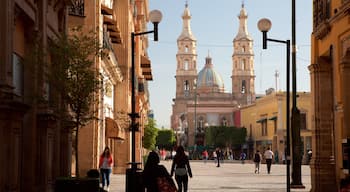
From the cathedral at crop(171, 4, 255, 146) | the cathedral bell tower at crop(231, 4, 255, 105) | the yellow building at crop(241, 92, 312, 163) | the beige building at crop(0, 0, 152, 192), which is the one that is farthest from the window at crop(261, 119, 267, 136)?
the beige building at crop(0, 0, 152, 192)

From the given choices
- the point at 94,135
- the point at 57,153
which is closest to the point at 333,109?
the point at 57,153

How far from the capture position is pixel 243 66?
170 meters

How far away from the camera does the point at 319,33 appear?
22.4 meters

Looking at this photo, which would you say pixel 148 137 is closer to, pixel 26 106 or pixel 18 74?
pixel 18 74

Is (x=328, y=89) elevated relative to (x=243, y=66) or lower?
lower

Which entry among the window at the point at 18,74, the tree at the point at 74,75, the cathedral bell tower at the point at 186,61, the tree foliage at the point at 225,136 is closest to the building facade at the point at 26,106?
the window at the point at 18,74

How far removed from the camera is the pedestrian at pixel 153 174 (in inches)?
514

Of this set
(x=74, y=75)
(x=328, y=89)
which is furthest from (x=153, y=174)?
(x=328, y=89)

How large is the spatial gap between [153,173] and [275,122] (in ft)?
260

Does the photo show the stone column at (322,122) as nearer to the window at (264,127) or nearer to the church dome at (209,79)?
the window at (264,127)

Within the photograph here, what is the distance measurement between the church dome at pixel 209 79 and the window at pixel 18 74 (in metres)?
153

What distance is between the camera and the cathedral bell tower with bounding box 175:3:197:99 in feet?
570

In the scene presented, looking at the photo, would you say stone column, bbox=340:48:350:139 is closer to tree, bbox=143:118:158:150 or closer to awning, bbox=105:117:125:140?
awning, bbox=105:117:125:140

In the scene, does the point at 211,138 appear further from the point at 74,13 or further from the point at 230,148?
the point at 74,13
